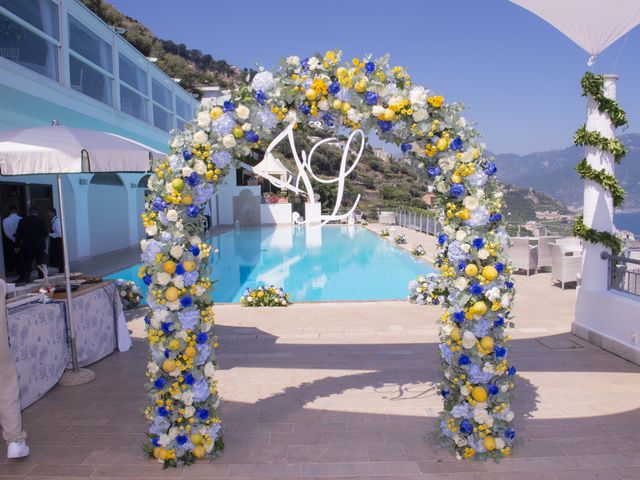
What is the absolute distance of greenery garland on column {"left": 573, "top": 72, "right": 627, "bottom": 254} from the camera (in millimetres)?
6004

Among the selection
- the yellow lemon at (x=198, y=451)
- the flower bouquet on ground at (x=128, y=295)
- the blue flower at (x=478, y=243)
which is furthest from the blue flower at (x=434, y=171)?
the flower bouquet on ground at (x=128, y=295)

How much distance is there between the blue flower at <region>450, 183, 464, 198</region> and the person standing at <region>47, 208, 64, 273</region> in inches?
402

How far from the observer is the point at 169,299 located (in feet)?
10.9

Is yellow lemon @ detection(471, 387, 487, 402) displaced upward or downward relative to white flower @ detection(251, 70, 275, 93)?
downward

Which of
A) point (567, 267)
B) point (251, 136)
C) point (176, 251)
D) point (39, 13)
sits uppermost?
point (39, 13)

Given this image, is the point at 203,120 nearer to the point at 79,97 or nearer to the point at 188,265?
the point at 188,265

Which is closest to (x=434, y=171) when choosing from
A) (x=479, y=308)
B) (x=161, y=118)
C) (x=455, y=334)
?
(x=479, y=308)

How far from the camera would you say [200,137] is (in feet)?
11.1

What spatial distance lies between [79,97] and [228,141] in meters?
11.7

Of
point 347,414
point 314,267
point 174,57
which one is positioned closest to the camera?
point 347,414

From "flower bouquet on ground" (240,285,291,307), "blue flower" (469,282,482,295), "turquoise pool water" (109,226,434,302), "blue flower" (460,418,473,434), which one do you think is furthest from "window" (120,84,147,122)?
"blue flower" (460,418,473,434)

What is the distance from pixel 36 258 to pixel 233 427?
7.49 meters

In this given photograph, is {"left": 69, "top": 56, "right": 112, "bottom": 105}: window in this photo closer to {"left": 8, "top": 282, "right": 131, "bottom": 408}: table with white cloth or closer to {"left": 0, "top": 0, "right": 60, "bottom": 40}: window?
{"left": 0, "top": 0, "right": 60, "bottom": 40}: window

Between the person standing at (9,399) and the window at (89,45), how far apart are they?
12060 mm
